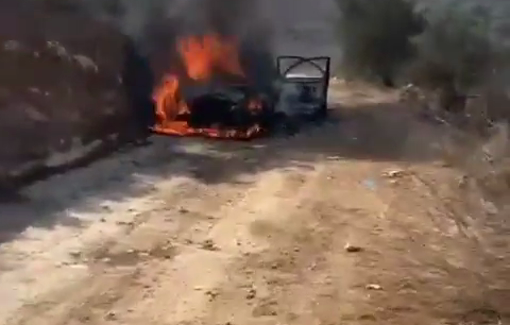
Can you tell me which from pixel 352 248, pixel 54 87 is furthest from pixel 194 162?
pixel 352 248

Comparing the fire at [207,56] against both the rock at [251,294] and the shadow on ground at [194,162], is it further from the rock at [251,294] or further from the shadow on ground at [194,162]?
the rock at [251,294]

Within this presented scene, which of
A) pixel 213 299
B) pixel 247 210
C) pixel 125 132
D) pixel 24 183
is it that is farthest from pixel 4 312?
pixel 125 132

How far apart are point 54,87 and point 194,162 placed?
2.37m

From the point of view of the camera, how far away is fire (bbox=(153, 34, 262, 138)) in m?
15.4

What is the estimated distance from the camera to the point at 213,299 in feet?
21.7

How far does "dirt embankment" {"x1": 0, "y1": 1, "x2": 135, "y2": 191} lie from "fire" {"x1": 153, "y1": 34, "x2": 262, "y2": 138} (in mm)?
1144

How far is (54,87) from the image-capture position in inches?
499

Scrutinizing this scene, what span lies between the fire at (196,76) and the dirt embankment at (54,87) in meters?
1.14

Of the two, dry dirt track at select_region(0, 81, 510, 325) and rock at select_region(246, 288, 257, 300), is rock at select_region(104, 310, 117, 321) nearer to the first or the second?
dry dirt track at select_region(0, 81, 510, 325)

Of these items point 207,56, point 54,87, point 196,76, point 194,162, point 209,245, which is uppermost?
point 54,87

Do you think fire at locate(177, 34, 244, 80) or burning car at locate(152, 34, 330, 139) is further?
fire at locate(177, 34, 244, 80)

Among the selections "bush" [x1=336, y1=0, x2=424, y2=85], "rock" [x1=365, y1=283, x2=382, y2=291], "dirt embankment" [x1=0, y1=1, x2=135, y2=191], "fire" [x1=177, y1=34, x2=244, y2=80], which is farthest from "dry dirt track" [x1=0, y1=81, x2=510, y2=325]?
"bush" [x1=336, y1=0, x2=424, y2=85]

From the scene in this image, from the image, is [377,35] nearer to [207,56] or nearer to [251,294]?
[207,56]

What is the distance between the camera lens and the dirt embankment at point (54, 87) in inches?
444
